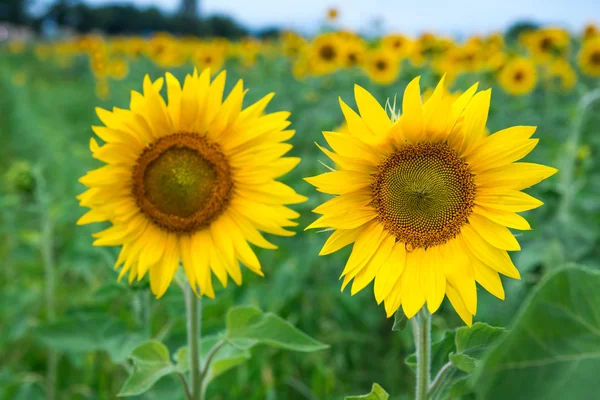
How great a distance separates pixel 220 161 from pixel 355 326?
1.59 meters

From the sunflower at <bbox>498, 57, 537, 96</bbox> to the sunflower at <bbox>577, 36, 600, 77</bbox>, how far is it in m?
0.69

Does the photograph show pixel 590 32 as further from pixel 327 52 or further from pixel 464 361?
pixel 464 361

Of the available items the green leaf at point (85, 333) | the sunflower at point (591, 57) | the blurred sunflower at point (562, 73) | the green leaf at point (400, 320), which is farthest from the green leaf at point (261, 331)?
the sunflower at point (591, 57)

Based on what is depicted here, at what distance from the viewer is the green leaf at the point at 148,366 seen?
125cm

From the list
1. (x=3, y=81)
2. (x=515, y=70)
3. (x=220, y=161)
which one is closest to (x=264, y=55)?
(x=515, y=70)

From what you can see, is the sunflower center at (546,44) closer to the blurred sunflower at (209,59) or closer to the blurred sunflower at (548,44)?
the blurred sunflower at (548,44)

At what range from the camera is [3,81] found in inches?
466

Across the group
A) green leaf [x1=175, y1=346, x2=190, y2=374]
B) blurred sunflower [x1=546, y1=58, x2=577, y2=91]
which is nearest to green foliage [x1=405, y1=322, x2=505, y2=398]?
green leaf [x1=175, y1=346, x2=190, y2=374]

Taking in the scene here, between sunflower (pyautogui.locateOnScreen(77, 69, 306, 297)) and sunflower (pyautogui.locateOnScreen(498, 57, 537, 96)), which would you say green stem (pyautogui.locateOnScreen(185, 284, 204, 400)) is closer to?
sunflower (pyautogui.locateOnScreen(77, 69, 306, 297))

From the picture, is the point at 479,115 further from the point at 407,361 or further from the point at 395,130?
the point at 407,361

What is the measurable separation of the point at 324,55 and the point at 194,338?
4.61m

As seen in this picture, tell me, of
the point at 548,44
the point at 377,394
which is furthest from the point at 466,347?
the point at 548,44

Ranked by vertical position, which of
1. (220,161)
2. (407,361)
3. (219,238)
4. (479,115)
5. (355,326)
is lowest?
(355,326)

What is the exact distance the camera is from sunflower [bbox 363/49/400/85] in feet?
16.6
